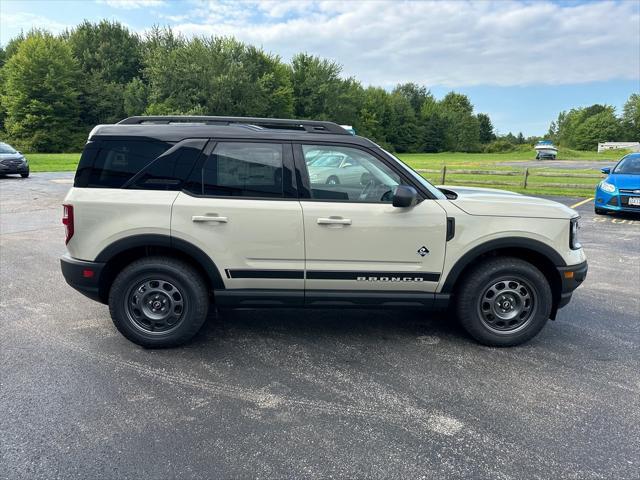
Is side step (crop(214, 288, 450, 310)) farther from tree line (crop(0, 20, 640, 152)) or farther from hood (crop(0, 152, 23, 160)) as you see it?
tree line (crop(0, 20, 640, 152))

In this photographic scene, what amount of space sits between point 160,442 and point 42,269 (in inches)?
182

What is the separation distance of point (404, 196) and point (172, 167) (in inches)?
76.4

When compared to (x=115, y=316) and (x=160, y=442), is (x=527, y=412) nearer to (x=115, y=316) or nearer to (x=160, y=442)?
(x=160, y=442)

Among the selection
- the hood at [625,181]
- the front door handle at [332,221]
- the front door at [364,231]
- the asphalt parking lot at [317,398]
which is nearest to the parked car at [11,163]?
the asphalt parking lot at [317,398]

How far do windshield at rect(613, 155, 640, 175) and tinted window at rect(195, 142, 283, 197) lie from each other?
11103 mm

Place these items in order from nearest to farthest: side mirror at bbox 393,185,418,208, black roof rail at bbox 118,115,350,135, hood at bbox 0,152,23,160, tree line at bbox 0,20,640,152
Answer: side mirror at bbox 393,185,418,208
black roof rail at bbox 118,115,350,135
hood at bbox 0,152,23,160
tree line at bbox 0,20,640,152

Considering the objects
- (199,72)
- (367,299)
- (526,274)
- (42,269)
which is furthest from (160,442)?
(199,72)

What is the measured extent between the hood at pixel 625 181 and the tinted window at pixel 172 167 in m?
11.0

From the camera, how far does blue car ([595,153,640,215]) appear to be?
10867 mm

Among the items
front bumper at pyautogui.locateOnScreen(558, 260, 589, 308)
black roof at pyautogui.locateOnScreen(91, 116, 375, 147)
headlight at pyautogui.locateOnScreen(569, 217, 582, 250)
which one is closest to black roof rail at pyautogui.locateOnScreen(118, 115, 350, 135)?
black roof at pyautogui.locateOnScreen(91, 116, 375, 147)

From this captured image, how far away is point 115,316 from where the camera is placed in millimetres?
3859

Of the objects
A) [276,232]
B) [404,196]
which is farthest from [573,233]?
[276,232]

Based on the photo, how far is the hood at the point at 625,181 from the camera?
35.7 feet

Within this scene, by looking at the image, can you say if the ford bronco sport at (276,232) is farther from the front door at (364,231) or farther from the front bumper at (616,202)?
the front bumper at (616,202)
